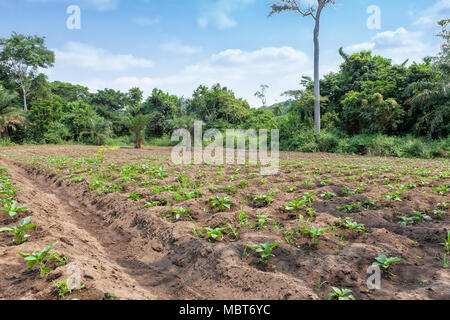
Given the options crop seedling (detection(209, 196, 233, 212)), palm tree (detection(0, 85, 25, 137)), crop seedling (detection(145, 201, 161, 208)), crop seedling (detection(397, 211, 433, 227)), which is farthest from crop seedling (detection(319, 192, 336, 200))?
palm tree (detection(0, 85, 25, 137))

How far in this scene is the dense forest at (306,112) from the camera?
1588 cm

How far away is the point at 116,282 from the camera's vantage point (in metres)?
2.46

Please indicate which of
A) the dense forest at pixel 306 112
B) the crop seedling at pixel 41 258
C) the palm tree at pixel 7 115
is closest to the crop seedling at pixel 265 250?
the crop seedling at pixel 41 258

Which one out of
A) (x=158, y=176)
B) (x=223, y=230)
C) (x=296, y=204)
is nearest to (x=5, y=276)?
(x=223, y=230)

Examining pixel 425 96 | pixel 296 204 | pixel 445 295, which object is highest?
pixel 425 96

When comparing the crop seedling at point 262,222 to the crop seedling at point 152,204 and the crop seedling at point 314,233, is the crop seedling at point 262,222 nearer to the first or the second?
the crop seedling at point 314,233

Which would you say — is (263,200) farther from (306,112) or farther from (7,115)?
(7,115)

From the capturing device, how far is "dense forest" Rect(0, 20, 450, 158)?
52.1 ft

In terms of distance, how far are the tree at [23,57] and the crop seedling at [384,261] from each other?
3337cm

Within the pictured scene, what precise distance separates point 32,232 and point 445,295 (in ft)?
14.4

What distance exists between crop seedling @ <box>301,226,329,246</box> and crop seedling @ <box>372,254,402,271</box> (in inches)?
24.9

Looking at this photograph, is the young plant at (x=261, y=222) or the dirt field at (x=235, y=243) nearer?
the dirt field at (x=235, y=243)

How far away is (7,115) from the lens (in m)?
22.8
